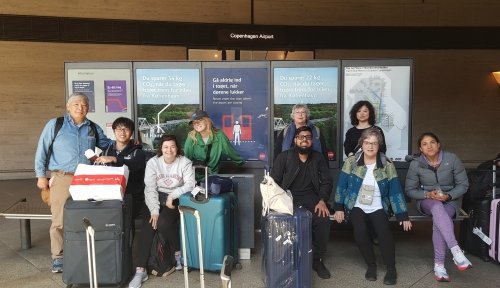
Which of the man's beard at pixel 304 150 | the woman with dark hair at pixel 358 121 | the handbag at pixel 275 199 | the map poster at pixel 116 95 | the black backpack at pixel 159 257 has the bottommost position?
the black backpack at pixel 159 257

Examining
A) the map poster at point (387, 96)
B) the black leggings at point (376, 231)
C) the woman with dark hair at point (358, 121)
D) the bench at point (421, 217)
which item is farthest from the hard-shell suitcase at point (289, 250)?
the map poster at point (387, 96)

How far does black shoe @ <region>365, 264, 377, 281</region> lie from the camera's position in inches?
173

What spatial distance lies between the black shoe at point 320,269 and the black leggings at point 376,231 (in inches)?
15.9

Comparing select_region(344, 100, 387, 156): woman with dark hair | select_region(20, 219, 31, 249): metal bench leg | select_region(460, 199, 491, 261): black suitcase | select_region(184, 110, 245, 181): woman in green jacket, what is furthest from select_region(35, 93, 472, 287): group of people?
select_region(20, 219, 31, 249): metal bench leg

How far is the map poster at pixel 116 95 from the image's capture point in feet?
19.8

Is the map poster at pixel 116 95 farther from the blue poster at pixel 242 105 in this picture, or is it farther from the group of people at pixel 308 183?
the group of people at pixel 308 183

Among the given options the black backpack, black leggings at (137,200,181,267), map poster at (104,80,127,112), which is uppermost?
map poster at (104,80,127,112)

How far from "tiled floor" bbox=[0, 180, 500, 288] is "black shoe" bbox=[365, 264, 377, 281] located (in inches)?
2.1

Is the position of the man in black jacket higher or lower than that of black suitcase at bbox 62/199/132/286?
higher

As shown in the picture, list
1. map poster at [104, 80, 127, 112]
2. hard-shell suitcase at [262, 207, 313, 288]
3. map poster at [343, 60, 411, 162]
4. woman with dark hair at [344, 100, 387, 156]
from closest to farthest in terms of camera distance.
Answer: hard-shell suitcase at [262, 207, 313, 288] < woman with dark hair at [344, 100, 387, 156] < map poster at [343, 60, 411, 162] < map poster at [104, 80, 127, 112]

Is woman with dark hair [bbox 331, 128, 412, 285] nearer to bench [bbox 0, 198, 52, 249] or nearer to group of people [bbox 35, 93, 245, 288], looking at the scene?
group of people [bbox 35, 93, 245, 288]

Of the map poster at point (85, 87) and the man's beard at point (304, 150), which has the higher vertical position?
the map poster at point (85, 87)

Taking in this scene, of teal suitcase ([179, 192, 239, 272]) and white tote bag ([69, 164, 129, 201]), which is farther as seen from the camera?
teal suitcase ([179, 192, 239, 272])

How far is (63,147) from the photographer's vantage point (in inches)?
180
